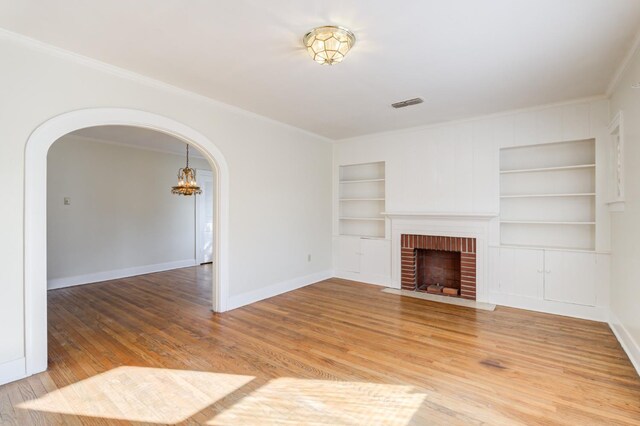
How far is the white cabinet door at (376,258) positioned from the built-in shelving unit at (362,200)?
0.95 ft

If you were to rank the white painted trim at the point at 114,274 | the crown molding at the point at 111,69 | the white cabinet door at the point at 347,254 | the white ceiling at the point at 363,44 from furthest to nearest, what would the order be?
the white cabinet door at the point at 347,254
the white painted trim at the point at 114,274
the crown molding at the point at 111,69
the white ceiling at the point at 363,44

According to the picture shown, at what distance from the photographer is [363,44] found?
2.57 metres

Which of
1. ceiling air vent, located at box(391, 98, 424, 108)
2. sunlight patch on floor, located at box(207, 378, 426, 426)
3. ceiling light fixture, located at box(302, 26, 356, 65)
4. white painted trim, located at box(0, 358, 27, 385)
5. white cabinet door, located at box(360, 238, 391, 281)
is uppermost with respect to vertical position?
ceiling air vent, located at box(391, 98, 424, 108)

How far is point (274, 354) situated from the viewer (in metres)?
2.90

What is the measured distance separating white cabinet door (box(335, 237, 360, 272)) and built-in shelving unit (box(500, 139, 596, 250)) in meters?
2.36

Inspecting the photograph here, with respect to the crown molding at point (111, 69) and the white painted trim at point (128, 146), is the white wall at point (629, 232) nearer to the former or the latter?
the crown molding at point (111, 69)

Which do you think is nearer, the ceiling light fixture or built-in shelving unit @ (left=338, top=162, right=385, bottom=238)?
the ceiling light fixture

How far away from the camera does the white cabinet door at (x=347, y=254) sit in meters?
5.84

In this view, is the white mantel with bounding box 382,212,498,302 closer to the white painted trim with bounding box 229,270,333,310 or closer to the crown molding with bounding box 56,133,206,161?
the white painted trim with bounding box 229,270,333,310

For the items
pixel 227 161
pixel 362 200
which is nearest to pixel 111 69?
pixel 227 161

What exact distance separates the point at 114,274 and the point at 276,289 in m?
3.43

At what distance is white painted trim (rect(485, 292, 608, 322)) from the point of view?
3762 millimetres

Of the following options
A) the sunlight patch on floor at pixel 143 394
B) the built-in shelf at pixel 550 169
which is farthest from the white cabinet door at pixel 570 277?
the sunlight patch on floor at pixel 143 394

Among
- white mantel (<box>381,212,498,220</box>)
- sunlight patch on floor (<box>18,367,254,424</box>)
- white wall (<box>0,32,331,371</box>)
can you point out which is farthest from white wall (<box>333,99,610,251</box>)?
sunlight patch on floor (<box>18,367,254,424</box>)
